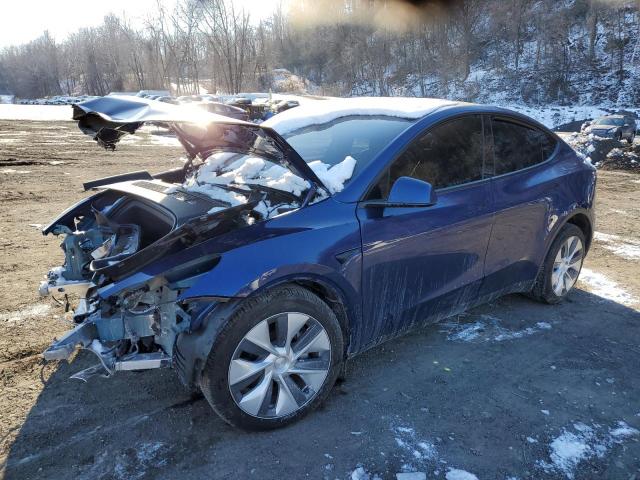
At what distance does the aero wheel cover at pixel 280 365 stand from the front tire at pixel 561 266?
2.38 metres

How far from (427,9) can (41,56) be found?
7407cm

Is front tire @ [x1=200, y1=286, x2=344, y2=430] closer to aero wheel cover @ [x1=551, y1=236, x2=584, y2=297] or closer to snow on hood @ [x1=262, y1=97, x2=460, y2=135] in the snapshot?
snow on hood @ [x1=262, y1=97, x2=460, y2=135]

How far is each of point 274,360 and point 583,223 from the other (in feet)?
10.9

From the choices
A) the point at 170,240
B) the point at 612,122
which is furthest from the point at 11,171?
the point at 612,122

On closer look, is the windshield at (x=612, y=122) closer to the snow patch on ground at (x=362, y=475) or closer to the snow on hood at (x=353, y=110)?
the snow on hood at (x=353, y=110)

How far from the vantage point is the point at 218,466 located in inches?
93.7

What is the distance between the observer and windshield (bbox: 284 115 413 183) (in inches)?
120

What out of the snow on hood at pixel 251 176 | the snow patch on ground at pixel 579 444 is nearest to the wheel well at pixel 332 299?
the snow on hood at pixel 251 176

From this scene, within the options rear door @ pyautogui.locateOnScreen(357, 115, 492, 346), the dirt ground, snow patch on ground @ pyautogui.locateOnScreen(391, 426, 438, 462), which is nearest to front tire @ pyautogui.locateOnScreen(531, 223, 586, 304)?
the dirt ground

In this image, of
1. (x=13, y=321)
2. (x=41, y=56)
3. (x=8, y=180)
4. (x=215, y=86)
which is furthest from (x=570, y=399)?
(x=41, y=56)

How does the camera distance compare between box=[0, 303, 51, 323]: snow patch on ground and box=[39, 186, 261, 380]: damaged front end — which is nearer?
box=[39, 186, 261, 380]: damaged front end

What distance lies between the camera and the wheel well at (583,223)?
14.1 ft

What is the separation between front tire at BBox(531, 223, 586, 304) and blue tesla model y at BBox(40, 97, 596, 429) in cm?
15

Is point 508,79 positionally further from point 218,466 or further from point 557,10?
point 218,466
